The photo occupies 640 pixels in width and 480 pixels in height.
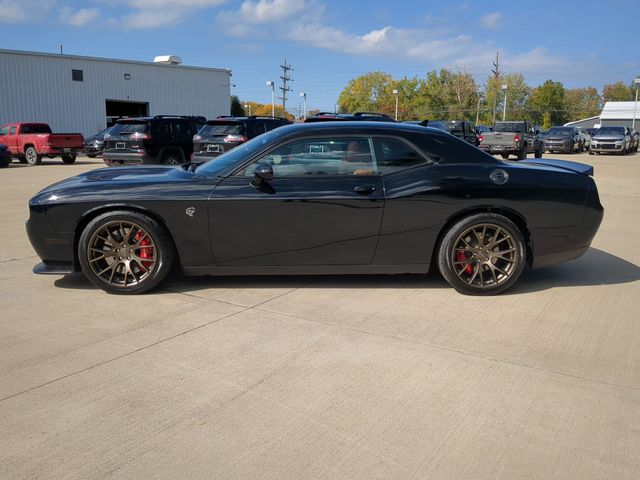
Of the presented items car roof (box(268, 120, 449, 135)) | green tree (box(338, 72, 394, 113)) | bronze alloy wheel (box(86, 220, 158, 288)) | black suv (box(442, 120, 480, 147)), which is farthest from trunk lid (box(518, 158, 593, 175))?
green tree (box(338, 72, 394, 113))

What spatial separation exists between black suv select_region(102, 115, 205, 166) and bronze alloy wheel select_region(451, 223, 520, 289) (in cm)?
1337

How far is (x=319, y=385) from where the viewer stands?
11.2 ft

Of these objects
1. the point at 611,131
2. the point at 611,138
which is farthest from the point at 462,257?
the point at 611,131

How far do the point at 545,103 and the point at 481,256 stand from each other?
10488cm

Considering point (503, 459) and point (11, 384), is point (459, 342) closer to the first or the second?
point (503, 459)

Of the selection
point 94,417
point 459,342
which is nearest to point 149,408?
point 94,417

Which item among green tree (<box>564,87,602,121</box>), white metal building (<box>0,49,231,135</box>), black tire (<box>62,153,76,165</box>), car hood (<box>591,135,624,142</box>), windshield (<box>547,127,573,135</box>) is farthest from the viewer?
green tree (<box>564,87,602,121</box>)

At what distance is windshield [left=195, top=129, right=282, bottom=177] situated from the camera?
5184mm

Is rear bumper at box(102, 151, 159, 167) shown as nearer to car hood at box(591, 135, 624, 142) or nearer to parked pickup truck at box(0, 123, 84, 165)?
parked pickup truck at box(0, 123, 84, 165)

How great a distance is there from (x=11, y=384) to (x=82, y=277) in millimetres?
2420

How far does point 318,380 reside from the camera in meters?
3.48

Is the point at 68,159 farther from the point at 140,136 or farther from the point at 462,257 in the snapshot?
the point at 462,257

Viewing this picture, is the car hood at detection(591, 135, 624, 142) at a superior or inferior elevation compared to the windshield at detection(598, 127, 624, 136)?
inferior

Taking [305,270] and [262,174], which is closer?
[262,174]
